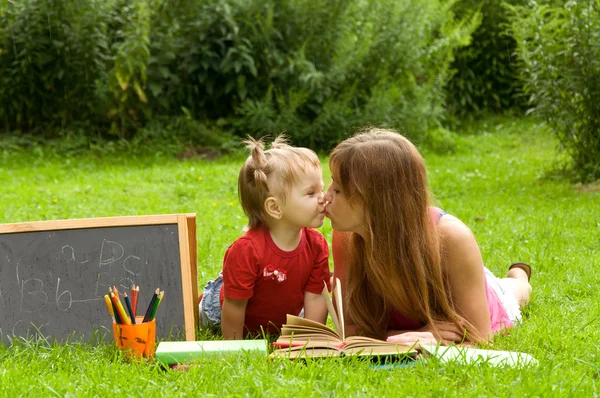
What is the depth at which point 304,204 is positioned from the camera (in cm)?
358

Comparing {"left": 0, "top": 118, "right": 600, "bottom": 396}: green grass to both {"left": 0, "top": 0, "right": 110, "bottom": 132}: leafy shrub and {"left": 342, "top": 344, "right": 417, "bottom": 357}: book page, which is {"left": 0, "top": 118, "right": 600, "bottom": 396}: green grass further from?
{"left": 0, "top": 0, "right": 110, "bottom": 132}: leafy shrub

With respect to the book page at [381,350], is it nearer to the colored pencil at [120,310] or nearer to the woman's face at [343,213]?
the woman's face at [343,213]

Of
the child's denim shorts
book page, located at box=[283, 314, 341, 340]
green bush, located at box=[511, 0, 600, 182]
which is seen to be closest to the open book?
book page, located at box=[283, 314, 341, 340]

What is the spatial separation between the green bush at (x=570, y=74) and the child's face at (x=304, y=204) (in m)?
5.19

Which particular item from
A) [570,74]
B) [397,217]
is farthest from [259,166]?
[570,74]

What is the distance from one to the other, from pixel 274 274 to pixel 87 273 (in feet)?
2.81

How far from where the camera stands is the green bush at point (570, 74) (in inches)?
312

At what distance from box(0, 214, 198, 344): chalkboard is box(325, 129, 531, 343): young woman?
2.59ft

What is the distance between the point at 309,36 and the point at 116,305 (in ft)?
29.6

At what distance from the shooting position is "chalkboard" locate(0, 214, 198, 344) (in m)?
3.62

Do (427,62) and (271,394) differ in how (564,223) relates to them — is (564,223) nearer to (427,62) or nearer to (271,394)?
(271,394)

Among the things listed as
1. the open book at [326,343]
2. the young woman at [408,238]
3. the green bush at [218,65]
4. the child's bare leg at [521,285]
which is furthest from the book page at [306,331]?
the green bush at [218,65]

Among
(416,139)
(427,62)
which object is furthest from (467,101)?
(416,139)

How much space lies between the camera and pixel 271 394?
8.70 ft
